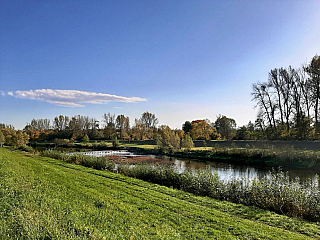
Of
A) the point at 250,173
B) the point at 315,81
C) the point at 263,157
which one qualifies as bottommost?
the point at 250,173

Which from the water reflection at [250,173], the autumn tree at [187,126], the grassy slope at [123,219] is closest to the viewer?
the grassy slope at [123,219]

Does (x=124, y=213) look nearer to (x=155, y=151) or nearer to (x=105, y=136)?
(x=155, y=151)

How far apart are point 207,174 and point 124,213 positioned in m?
5.51

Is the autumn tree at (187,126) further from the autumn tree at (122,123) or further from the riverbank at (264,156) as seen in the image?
the riverbank at (264,156)

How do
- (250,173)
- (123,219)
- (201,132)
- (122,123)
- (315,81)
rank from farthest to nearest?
(122,123), (201,132), (315,81), (250,173), (123,219)

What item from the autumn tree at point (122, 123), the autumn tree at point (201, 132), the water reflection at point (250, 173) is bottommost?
the water reflection at point (250, 173)

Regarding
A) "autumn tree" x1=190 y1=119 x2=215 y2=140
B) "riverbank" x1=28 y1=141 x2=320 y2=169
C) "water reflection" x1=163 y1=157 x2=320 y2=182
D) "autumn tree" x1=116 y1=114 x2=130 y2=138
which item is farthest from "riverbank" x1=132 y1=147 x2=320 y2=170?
"autumn tree" x1=116 y1=114 x2=130 y2=138

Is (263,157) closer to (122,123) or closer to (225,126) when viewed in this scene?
(225,126)

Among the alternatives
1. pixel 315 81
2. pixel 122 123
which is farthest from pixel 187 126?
pixel 315 81

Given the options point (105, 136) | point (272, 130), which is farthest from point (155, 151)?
point (105, 136)

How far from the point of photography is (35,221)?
3160 mm

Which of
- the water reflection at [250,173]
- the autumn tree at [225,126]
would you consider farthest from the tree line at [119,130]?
the water reflection at [250,173]

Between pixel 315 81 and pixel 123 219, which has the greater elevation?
pixel 315 81

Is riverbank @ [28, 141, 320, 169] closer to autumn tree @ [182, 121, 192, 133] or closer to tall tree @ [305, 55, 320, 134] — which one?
tall tree @ [305, 55, 320, 134]
